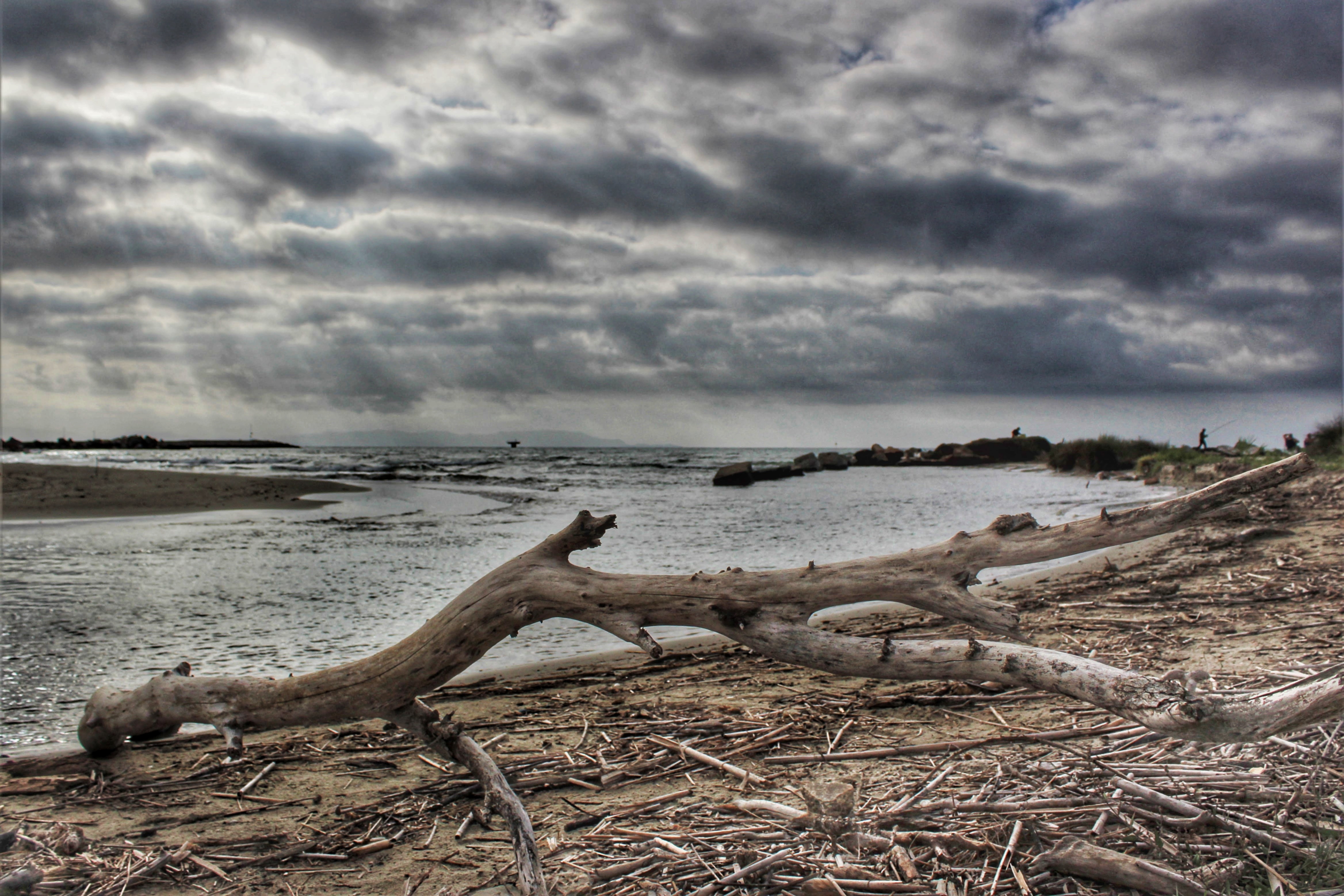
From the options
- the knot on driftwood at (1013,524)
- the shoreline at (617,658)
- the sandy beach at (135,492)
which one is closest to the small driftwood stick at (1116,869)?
the knot on driftwood at (1013,524)

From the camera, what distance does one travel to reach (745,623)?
11.4 feet

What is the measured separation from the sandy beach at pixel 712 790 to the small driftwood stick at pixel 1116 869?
0.05 m

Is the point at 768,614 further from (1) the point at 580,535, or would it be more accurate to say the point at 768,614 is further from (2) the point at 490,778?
(2) the point at 490,778

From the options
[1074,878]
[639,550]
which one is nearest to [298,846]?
[1074,878]

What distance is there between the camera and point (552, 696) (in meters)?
5.34

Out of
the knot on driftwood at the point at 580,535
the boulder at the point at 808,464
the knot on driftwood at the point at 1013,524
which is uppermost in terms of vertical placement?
the knot on driftwood at the point at 1013,524

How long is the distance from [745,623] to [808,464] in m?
39.3

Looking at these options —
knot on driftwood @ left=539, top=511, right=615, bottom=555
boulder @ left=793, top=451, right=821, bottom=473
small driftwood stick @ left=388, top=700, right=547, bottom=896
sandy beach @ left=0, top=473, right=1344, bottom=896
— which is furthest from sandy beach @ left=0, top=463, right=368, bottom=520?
boulder @ left=793, top=451, right=821, bottom=473

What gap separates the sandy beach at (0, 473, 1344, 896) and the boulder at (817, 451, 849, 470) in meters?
39.4

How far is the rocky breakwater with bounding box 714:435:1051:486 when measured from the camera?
42.1 meters

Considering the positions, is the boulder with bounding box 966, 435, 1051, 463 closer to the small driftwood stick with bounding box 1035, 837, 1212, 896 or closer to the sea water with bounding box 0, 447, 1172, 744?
the sea water with bounding box 0, 447, 1172, 744

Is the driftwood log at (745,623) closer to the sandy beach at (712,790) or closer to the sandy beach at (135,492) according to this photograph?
the sandy beach at (712,790)

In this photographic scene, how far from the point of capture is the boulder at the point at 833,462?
148ft

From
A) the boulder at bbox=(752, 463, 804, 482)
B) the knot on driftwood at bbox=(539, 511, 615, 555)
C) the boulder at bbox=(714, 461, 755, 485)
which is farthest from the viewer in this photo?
the boulder at bbox=(752, 463, 804, 482)
